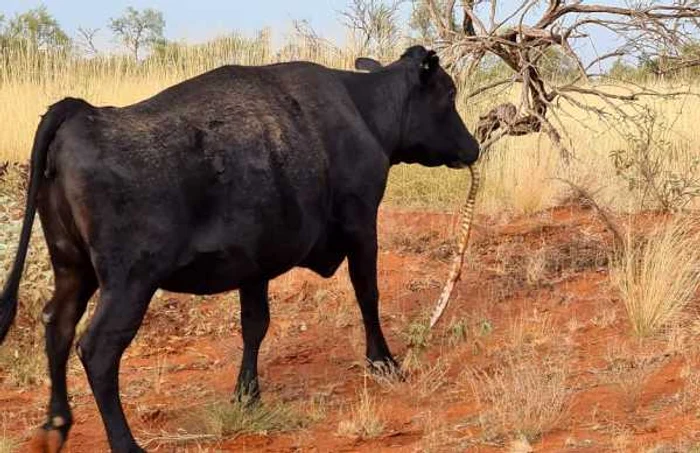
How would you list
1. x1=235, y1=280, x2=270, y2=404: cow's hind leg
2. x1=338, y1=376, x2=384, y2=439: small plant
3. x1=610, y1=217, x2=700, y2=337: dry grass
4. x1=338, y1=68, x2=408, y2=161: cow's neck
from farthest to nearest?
x1=610, y1=217, x2=700, y2=337: dry grass → x1=338, y1=68, x2=408, y2=161: cow's neck → x1=235, y1=280, x2=270, y2=404: cow's hind leg → x1=338, y1=376, x2=384, y2=439: small plant

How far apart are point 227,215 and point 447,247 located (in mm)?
4231

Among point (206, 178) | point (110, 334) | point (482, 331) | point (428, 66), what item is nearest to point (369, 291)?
point (482, 331)

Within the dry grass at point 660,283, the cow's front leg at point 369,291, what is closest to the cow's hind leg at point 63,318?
the cow's front leg at point 369,291

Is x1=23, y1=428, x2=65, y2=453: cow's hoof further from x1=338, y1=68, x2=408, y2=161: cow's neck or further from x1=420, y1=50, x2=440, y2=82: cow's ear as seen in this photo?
x1=420, y1=50, x2=440, y2=82: cow's ear

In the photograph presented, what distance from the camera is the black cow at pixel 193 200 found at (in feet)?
13.5

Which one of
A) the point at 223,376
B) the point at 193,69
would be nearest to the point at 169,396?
the point at 223,376

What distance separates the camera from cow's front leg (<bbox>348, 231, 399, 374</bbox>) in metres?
5.51

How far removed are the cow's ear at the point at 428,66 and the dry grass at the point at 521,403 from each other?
187 cm

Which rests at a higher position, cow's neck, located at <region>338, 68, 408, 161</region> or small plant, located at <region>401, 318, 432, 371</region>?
cow's neck, located at <region>338, 68, 408, 161</region>

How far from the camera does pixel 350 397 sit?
5438 millimetres

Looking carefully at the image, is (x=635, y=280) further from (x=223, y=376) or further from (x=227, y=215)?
(x=227, y=215)

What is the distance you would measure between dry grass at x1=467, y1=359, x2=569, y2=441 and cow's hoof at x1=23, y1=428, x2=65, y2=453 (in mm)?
1865

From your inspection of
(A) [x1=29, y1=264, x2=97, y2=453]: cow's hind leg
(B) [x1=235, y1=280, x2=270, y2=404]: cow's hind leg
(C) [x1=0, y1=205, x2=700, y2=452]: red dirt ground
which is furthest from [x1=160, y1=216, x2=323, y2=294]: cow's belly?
(C) [x1=0, y1=205, x2=700, y2=452]: red dirt ground

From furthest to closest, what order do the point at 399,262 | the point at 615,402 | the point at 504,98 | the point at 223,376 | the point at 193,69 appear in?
the point at 193,69 → the point at 504,98 → the point at 399,262 → the point at 223,376 → the point at 615,402
